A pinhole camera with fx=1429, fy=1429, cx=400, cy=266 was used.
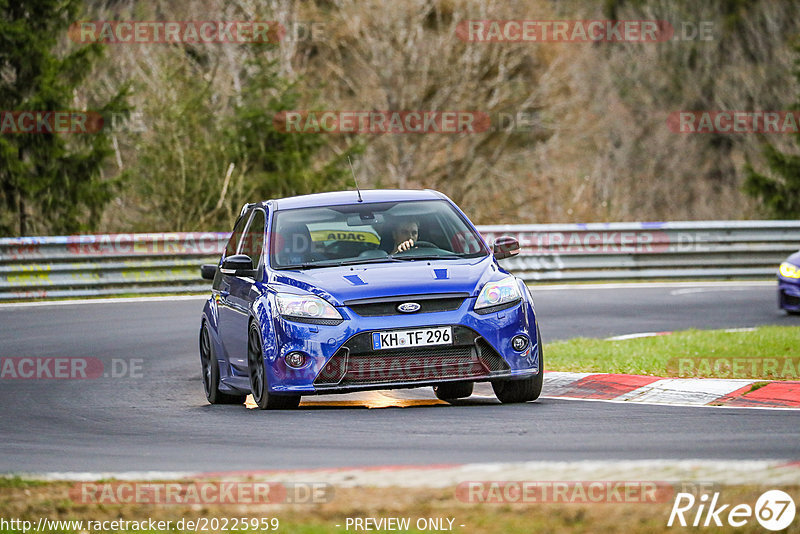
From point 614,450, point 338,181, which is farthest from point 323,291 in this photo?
point 338,181

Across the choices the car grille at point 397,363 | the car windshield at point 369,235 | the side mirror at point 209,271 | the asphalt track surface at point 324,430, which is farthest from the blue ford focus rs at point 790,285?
the car grille at point 397,363

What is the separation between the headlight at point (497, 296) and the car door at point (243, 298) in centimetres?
180

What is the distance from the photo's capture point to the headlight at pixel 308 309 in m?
9.87

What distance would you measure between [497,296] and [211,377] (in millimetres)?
2951

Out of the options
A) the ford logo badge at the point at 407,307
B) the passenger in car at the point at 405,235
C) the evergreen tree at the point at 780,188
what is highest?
the passenger in car at the point at 405,235

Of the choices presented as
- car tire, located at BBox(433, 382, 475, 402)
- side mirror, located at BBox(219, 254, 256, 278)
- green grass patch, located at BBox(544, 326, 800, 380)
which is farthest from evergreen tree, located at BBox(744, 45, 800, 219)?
side mirror, located at BBox(219, 254, 256, 278)

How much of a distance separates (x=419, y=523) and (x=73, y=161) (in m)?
25.2

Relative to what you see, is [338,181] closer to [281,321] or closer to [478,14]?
[478,14]

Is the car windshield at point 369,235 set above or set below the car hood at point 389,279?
above

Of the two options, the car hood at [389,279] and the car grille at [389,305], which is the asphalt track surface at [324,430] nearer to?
the car grille at [389,305]

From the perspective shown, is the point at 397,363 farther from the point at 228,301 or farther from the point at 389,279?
the point at 228,301

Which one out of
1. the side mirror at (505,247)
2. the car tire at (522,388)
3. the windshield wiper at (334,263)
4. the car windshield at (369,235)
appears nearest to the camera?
the car tire at (522,388)

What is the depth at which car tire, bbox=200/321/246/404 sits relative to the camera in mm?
11680

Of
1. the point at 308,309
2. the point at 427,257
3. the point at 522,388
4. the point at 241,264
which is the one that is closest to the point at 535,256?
the point at 241,264
